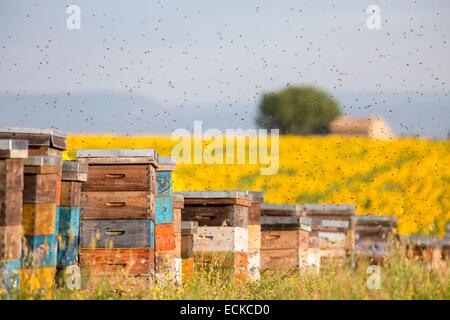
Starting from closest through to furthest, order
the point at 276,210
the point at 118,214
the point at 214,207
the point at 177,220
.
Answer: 1. the point at 118,214
2. the point at 177,220
3. the point at 214,207
4. the point at 276,210

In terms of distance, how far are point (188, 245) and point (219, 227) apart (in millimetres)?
716

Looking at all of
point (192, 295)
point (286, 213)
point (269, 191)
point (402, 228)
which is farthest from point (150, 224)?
point (269, 191)

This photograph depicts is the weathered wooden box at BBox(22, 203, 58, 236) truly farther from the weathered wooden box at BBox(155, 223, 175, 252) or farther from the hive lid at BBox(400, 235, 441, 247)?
the hive lid at BBox(400, 235, 441, 247)

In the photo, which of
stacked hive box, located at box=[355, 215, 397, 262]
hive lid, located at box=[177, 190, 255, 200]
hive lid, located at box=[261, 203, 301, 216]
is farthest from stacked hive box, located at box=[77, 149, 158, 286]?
stacked hive box, located at box=[355, 215, 397, 262]

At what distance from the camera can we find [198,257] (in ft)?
46.3

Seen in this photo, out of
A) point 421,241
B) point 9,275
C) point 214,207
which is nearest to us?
point 9,275

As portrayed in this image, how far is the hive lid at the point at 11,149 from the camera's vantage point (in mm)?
9195

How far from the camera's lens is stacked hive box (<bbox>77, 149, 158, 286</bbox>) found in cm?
1132

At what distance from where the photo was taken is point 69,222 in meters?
10.9

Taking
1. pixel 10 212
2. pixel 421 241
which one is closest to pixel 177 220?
pixel 10 212

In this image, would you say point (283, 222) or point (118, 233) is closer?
point (118, 233)

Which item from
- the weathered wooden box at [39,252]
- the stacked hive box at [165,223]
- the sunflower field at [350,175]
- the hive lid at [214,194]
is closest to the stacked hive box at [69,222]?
the weathered wooden box at [39,252]

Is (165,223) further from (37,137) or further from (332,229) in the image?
(332,229)
